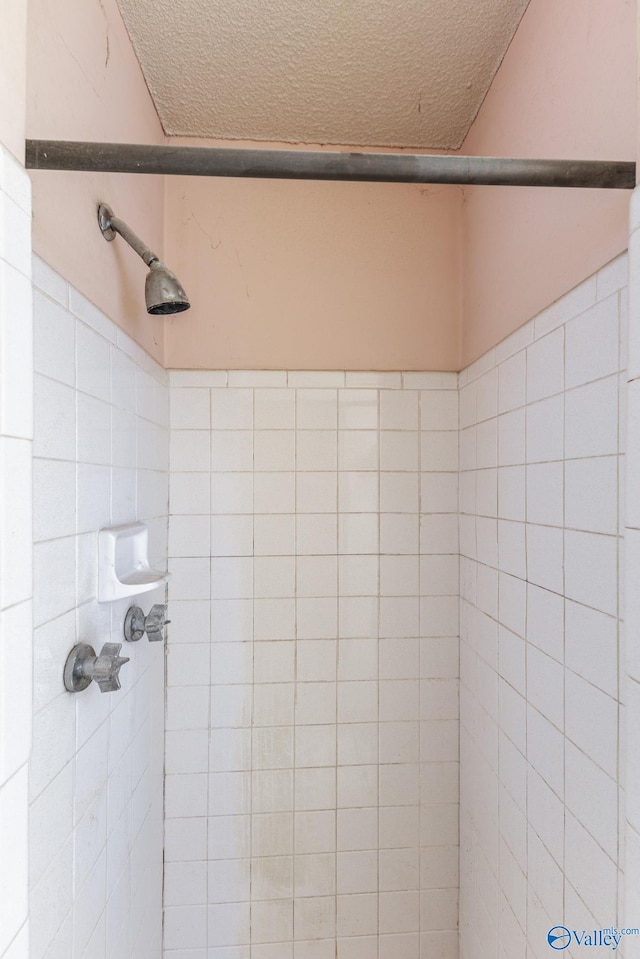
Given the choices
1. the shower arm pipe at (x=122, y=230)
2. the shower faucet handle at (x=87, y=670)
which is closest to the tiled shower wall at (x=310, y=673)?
the shower arm pipe at (x=122, y=230)

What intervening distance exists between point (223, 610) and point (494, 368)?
3.37 feet

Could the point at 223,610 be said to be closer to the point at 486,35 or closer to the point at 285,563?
the point at 285,563

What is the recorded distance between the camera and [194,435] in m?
1.46

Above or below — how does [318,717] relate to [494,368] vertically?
below

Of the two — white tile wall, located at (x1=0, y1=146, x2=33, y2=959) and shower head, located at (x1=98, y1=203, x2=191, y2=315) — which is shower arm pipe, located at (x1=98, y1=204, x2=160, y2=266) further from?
A: white tile wall, located at (x1=0, y1=146, x2=33, y2=959)

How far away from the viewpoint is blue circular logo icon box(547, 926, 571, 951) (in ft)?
2.83

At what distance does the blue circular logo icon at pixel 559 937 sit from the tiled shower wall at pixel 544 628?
21 millimetres

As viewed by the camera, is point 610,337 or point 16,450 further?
point 610,337

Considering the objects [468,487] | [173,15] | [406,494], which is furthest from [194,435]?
[173,15]

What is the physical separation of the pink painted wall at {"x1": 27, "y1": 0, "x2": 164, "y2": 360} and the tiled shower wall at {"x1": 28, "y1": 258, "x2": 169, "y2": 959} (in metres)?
0.07

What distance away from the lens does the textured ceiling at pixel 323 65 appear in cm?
107

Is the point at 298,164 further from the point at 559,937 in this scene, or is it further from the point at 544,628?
the point at 559,937

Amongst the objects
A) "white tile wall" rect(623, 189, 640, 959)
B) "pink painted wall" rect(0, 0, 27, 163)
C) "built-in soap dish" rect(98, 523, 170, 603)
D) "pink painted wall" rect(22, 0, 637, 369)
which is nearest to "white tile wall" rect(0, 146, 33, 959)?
"pink painted wall" rect(0, 0, 27, 163)

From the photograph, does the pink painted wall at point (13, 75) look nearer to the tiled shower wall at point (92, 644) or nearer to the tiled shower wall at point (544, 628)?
the tiled shower wall at point (92, 644)
